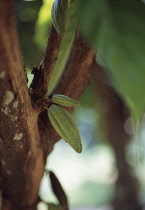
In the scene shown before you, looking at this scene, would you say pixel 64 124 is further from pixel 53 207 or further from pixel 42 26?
pixel 42 26

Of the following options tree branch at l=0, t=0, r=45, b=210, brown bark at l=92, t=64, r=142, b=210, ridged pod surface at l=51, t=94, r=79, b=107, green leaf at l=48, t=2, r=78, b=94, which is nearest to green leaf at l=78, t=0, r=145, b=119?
tree branch at l=0, t=0, r=45, b=210

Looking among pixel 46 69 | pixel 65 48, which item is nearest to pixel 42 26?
pixel 65 48

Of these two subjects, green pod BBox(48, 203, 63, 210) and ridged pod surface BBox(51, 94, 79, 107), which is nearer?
ridged pod surface BBox(51, 94, 79, 107)

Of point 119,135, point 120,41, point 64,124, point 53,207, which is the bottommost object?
point 119,135

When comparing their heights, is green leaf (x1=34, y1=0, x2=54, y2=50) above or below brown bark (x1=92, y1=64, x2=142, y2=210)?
above

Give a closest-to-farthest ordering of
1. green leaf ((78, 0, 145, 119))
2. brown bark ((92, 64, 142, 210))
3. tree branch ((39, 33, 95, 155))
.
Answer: green leaf ((78, 0, 145, 119)) → tree branch ((39, 33, 95, 155)) → brown bark ((92, 64, 142, 210))

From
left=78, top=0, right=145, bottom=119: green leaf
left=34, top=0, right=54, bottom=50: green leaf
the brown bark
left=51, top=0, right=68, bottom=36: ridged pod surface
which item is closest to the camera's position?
left=78, top=0, right=145, bottom=119: green leaf

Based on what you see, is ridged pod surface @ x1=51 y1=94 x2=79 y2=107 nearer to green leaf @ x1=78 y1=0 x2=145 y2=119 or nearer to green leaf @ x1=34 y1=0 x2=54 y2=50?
green leaf @ x1=78 y1=0 x2=145 y2=119

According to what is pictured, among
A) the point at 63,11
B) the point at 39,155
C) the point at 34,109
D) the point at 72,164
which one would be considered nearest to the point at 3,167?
the point at 39,155
